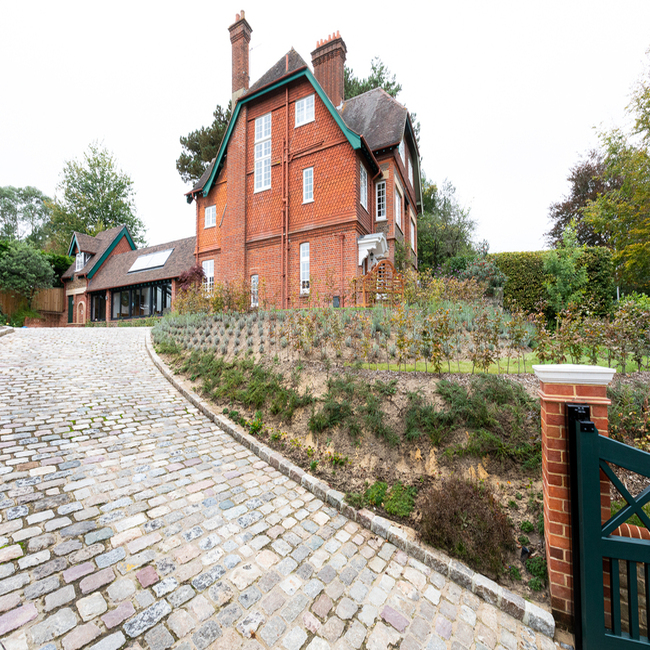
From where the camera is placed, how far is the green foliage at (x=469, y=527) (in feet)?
8.46

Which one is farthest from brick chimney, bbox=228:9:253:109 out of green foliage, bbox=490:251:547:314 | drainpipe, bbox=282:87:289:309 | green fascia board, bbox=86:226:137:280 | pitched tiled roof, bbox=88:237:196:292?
green fascia board, bbox=86:226:137:280

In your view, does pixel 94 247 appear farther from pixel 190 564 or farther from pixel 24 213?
pixel 190 564

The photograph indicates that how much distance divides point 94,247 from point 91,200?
1053 cm

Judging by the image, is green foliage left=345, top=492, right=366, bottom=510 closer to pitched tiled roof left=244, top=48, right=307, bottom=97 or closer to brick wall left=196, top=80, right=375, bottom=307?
brick wall left=196, top=80, right=375, bottom=307

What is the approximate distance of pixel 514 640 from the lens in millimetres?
2125

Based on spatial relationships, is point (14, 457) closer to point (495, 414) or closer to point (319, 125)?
point (495, 414)

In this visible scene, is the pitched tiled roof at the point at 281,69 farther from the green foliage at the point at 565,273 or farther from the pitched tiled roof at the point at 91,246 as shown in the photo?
the pitched tiled roof at the point at 91,246

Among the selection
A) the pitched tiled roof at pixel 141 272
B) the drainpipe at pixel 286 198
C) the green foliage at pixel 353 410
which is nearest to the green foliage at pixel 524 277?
the drainpipe at pixel 286 198

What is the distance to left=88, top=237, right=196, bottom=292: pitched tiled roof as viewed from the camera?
68.9 ft

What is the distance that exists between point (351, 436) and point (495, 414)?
1760 millimetres

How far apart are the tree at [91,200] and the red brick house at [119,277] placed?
20.1ft

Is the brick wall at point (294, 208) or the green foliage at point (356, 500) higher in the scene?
the brick wall at point (294, 208)

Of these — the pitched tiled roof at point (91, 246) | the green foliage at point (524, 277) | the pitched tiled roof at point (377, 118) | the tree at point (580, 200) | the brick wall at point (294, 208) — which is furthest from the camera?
the pitched tiled roof at point (91, 246)

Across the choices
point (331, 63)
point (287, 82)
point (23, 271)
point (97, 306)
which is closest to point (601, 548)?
point (287, 82)
